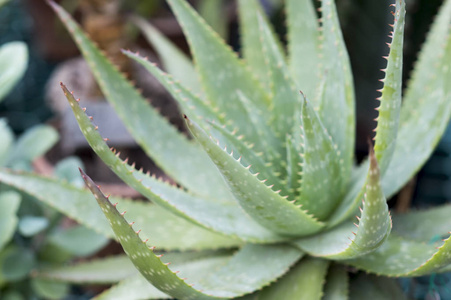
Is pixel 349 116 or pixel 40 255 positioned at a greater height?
pixel 349 116

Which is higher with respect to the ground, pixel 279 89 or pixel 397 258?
pixel 279 89

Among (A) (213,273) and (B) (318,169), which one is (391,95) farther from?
(A) (213,273)

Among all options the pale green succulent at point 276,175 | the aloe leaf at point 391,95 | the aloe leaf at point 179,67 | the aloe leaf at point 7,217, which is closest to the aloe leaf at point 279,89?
the pale green succulent at point 276,175

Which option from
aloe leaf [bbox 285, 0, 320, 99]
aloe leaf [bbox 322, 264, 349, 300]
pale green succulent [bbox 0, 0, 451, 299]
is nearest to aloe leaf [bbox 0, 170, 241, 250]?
pale green succulent [bbox 0, 0, 451, 299]

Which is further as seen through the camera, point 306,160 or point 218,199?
point 218,199

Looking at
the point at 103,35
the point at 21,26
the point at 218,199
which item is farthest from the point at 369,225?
the point at 21,26

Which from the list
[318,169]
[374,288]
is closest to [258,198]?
[318,169]

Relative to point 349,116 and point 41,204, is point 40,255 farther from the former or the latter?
point 349,116
